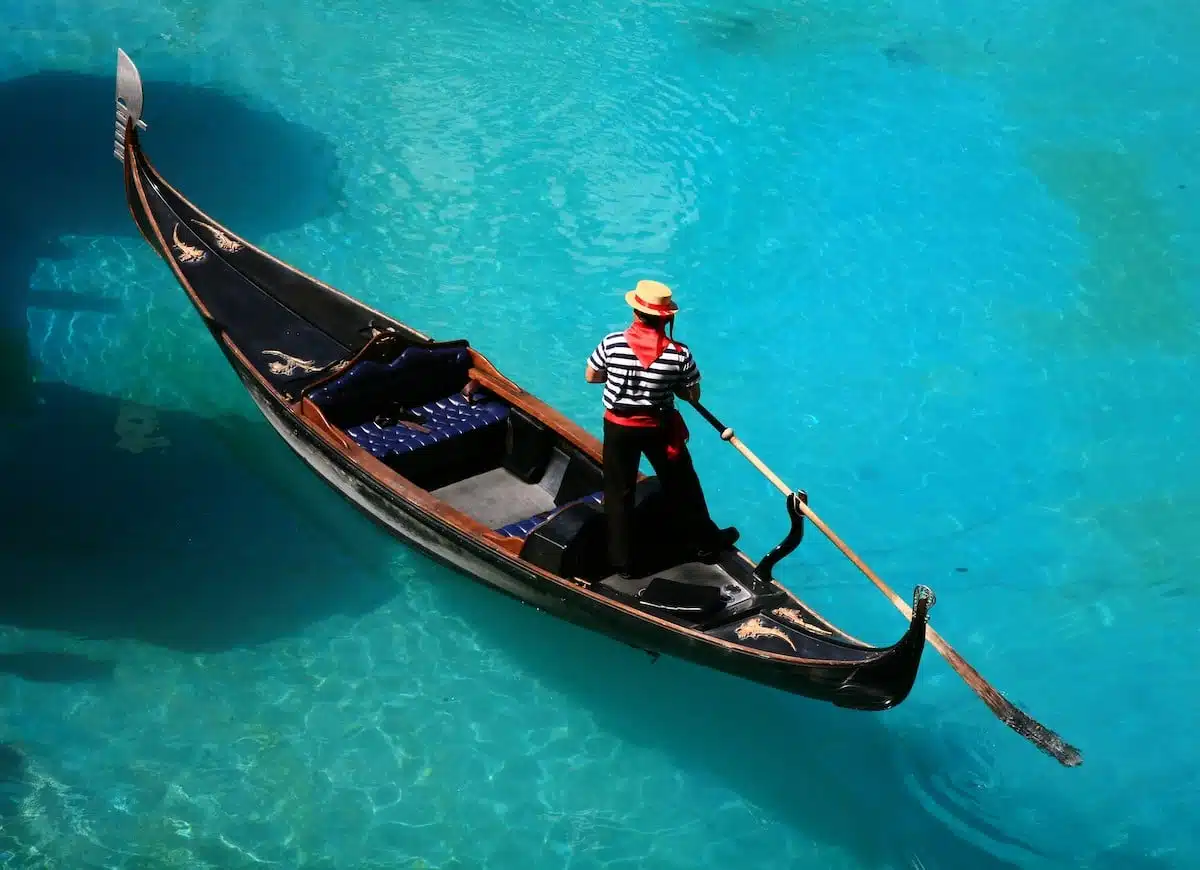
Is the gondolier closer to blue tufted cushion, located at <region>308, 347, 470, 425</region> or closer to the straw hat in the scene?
the straw hat

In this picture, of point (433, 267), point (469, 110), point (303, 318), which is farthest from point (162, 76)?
point (303, 318)

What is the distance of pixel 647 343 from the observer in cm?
589

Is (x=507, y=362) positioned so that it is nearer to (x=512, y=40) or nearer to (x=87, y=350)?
(x=87, y=350)

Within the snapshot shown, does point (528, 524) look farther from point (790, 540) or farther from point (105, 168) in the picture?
point (105, 168)

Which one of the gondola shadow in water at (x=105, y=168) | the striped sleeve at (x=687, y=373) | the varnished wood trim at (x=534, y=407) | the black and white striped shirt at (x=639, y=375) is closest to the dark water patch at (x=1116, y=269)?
the varnished wood trim at (x=534, y=407)

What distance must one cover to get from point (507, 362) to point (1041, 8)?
8.97m

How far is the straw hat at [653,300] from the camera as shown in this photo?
5746 mm

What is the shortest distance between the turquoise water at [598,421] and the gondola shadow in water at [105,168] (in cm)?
4

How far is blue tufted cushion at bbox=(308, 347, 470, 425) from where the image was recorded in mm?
7504

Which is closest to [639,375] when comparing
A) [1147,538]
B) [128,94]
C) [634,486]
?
[634,486]

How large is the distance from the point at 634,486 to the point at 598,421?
90.4 inches

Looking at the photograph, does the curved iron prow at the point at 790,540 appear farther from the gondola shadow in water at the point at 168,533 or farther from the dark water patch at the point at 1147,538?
the dark water patch at the point at 1147,538

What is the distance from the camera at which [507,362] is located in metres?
9.13

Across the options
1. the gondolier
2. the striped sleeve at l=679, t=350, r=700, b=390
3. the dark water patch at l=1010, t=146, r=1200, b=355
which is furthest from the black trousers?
the dark water patch at l=1010, t=146, r=1200, b=355
